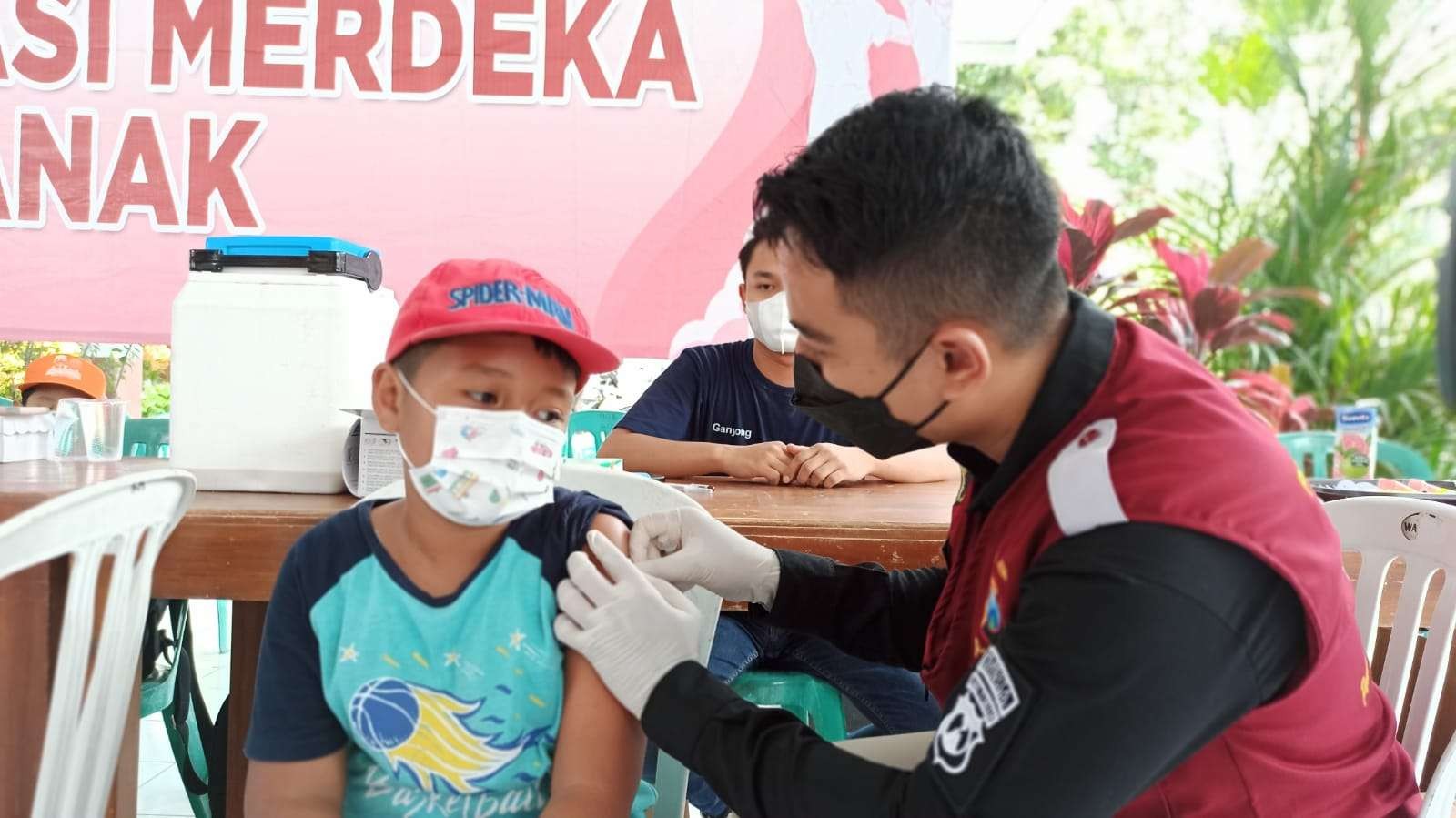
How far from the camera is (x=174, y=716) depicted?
241 centimetres

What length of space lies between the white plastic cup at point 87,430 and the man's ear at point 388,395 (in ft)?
4.22

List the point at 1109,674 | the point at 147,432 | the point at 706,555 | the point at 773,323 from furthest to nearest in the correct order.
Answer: the point at 147,432, the point at 773,323, the point at 706,555, the point at 1109,674

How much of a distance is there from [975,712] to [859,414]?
40cm

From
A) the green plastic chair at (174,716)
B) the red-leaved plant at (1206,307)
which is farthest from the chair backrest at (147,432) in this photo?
the red-leaved plant at (1206,307)

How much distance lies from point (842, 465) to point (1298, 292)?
174 inches

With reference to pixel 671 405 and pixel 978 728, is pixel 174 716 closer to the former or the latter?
pixel 671 405

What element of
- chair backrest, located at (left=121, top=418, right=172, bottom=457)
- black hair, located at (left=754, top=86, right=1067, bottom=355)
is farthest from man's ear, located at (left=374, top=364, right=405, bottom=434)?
chair backrest, located at (left=121, top=418, right=172, bottom=457)

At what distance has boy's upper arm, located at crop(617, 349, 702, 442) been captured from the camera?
9.29 feet

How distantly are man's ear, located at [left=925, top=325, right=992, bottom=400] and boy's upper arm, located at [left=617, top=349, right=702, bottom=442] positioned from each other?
5.47 feet

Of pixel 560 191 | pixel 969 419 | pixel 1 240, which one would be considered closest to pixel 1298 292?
pixel 560 191

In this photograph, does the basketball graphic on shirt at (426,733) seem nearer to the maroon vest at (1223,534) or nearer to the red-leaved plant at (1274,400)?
the maroon vest at (1223,534)

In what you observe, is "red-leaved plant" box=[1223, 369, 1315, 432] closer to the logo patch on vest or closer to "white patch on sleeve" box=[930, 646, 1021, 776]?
the logo patch on vest

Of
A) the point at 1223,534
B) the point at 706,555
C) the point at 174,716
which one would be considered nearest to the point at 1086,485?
the point at 1223,534

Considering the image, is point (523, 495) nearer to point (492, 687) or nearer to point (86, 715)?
point (492, 687)
